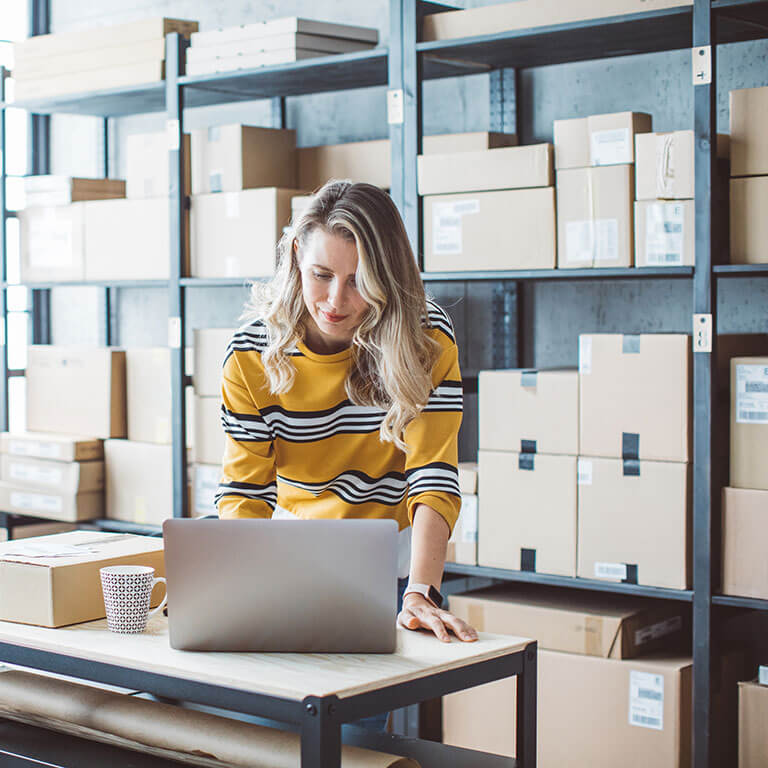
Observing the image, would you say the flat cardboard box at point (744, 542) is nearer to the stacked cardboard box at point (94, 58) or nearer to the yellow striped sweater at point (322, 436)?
the yellow striped sweater at point (322, 436)

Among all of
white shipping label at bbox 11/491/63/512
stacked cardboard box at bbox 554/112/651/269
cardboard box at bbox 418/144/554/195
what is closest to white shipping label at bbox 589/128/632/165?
stacked cardboard box at bbox 554/112/651/269

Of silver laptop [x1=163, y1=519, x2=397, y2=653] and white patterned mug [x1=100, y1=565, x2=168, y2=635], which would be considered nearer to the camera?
silver laptop [x1=163, y1=519, x2=397, y2=653]

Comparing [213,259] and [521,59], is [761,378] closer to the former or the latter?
[521,59]

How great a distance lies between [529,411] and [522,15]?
92 centimetres

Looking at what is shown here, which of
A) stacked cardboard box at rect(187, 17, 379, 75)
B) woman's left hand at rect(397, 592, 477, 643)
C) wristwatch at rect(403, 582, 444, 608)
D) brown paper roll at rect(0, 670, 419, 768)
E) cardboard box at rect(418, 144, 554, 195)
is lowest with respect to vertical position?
brown paper roll at rect(0, 670, 419, 768)

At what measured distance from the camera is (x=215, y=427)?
132 inches

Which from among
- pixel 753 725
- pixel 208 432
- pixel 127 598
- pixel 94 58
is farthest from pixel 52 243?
pixel 753 725

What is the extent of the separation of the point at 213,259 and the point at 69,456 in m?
0.77

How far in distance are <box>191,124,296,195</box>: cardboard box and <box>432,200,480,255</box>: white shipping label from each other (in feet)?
2.34

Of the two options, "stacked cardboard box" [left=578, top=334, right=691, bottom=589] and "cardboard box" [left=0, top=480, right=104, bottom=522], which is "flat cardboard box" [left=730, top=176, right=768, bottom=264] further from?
"cardboard box" [left=0, top=480, right=104, bottom=522]

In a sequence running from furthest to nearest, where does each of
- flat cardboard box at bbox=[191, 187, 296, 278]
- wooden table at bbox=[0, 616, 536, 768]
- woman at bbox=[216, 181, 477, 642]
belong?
A: 1. flat cardboard box at bbox=[191, 187, 296, 278]
2. woman at bbox=[216, 181, 477, 642]
3. wooden table at bbox=[0, 616, 536, 768]

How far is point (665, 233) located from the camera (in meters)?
2.57

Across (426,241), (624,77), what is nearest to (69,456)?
(426,241)

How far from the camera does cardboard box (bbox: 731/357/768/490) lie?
98.2 inches
